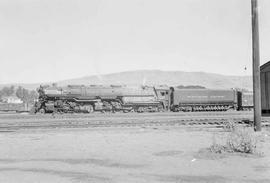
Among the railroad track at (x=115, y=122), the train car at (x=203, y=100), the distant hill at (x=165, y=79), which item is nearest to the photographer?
the railroad track at (x=115, y=122)

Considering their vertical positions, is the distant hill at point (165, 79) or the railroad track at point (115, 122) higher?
the distant hill at point (165, 79)

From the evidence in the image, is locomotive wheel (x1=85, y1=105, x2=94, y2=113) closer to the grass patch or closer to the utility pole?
the utility pole

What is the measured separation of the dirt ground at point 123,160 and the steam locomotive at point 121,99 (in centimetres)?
1989

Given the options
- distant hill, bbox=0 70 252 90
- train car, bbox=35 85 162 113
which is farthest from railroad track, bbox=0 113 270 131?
distant hill, bbox=0 70 252 90

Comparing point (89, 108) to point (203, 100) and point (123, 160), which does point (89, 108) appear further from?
point (123, 160)

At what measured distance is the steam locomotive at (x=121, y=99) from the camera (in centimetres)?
3562

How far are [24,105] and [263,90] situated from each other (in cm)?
3732

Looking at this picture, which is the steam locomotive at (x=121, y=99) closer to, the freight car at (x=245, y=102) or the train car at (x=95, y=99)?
the train car at (x=95, y=99)

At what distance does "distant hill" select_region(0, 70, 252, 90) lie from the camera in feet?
458

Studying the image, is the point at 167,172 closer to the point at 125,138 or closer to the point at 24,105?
the point at 125,138

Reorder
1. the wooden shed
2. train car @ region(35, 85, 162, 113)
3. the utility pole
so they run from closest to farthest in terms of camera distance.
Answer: the utility pole < the wooden shed < train car @ region(35, 85, 162, 113)

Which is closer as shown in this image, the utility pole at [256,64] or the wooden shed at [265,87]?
the utility pole at [256,64]

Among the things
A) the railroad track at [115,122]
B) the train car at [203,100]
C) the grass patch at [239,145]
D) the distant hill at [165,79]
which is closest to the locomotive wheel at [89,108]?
the train car at [203,100]

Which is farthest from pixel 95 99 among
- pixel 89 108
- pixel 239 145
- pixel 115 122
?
pixel 239 145
